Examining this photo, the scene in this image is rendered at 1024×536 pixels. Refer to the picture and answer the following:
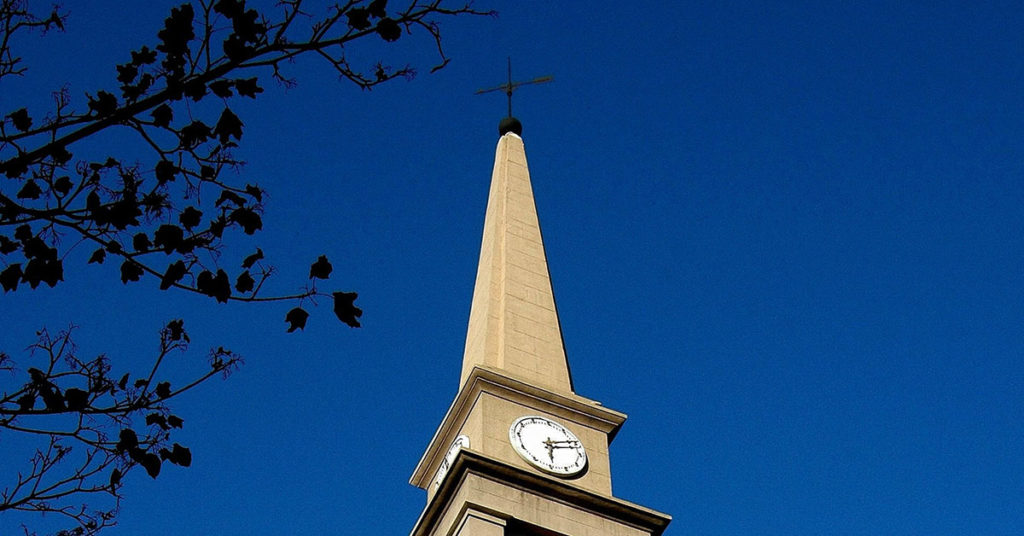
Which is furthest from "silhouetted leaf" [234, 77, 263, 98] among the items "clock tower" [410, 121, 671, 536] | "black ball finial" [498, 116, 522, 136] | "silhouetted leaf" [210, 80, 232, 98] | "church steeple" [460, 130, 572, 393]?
"black ball finial" [498, 116, 522, 136]

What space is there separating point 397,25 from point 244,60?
1.39m

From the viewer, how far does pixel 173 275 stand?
11992 millimetres

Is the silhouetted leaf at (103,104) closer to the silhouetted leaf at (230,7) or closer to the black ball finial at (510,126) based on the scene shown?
the silhouetted leaf at (230,7)

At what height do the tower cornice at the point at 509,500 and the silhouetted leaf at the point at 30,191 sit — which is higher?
the tower cornice at the point at 509,500

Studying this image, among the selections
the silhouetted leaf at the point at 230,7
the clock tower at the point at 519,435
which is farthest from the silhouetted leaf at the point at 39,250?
the clock tower at the point at 519,435

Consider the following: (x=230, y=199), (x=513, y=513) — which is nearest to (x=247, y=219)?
(x=230, y=199)

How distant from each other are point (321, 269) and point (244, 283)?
0.68 metres

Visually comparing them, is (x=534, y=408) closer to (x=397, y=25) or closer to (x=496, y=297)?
(x=496, y=297)

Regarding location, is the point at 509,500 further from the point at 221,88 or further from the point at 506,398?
the point at 221,88

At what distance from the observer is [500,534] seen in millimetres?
31109

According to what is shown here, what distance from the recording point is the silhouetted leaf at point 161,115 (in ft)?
38.9

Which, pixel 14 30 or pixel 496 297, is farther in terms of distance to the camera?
pixel 496 297

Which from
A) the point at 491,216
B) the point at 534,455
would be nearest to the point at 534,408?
the point at 534,455

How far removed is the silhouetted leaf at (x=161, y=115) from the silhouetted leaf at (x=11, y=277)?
5.27 ft
